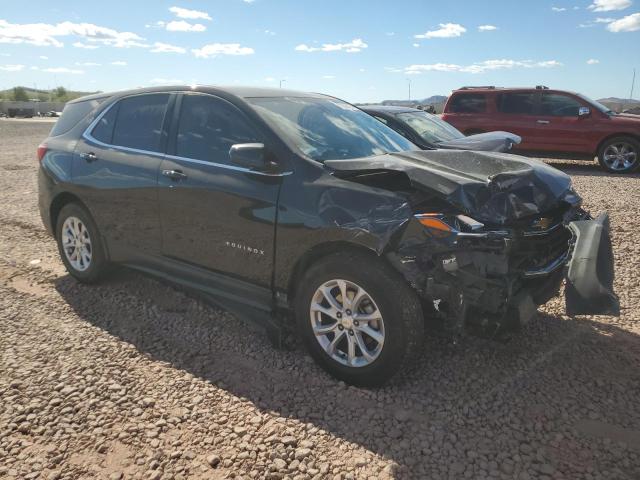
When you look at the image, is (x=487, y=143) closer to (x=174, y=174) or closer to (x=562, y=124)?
(x=174, y=174)

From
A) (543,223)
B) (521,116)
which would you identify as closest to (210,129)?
(543,223)

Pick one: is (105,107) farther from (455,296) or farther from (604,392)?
(604,392)

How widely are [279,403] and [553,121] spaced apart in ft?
36.1

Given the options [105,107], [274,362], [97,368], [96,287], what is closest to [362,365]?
[274,362]

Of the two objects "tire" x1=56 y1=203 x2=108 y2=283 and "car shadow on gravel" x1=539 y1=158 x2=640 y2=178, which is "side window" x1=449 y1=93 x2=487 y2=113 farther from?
"tire" x1=56 y1=203 x2=108 y2=283

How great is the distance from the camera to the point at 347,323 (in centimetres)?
314

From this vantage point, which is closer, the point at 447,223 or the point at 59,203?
the point at 447,223

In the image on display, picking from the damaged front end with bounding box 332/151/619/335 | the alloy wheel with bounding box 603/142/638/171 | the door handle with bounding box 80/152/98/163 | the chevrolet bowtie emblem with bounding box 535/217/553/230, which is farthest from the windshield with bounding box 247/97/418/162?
the alloy wheel with bounding box 603/142/638/171

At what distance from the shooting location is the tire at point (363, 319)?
2.93 m

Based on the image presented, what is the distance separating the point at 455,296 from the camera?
284cm

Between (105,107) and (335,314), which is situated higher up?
(105,107)

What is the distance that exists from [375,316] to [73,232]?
3177 mm

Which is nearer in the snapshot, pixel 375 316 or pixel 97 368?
pixel 375 316

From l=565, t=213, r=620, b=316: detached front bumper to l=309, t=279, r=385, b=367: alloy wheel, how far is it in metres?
1.07
